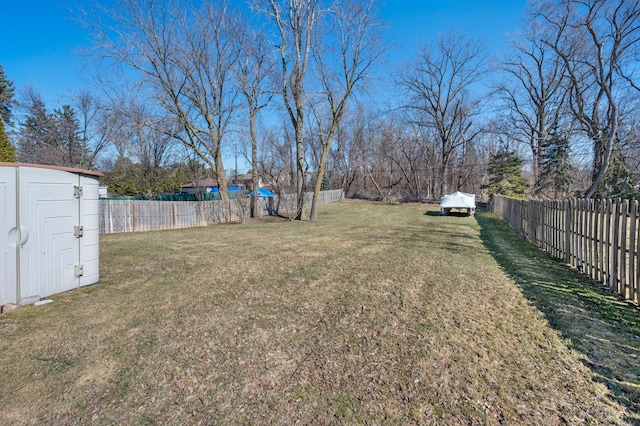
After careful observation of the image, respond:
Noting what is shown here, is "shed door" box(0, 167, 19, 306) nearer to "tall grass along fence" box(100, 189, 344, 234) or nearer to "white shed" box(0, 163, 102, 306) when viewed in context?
"white shed" box(0, 163, 102, 306)

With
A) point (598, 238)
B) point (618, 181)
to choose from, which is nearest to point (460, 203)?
point (618, 181)

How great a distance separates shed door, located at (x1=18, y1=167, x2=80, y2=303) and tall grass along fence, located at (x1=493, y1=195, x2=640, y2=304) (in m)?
7.19

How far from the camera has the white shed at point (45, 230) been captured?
3.50 m

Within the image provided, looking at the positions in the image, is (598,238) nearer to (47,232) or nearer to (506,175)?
(47,232)

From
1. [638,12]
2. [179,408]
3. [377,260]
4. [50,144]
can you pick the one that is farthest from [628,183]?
[50,144]

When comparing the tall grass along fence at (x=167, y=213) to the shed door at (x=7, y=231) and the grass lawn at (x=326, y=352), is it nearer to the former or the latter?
the grass lawn at (x=326, y=352)

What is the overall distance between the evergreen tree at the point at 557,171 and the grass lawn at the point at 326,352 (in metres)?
22.8

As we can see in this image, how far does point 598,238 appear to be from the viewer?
473cm

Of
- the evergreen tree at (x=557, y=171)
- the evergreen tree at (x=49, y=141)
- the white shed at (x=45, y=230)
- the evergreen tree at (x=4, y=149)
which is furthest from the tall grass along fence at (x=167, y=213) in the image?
the evergreen tree at (x=557, y=171)

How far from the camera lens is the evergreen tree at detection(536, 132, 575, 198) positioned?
74.3 feet

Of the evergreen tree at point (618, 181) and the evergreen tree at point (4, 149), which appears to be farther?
the evergreen tree at point (618, 181)

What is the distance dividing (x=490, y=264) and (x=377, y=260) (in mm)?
2138

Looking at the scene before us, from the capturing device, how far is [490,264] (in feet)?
19.2

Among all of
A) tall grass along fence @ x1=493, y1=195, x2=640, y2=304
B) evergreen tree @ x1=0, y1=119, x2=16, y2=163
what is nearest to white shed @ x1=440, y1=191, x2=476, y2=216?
tall grass along fence @ x1=493, y1=195, x2=640, y2=304
